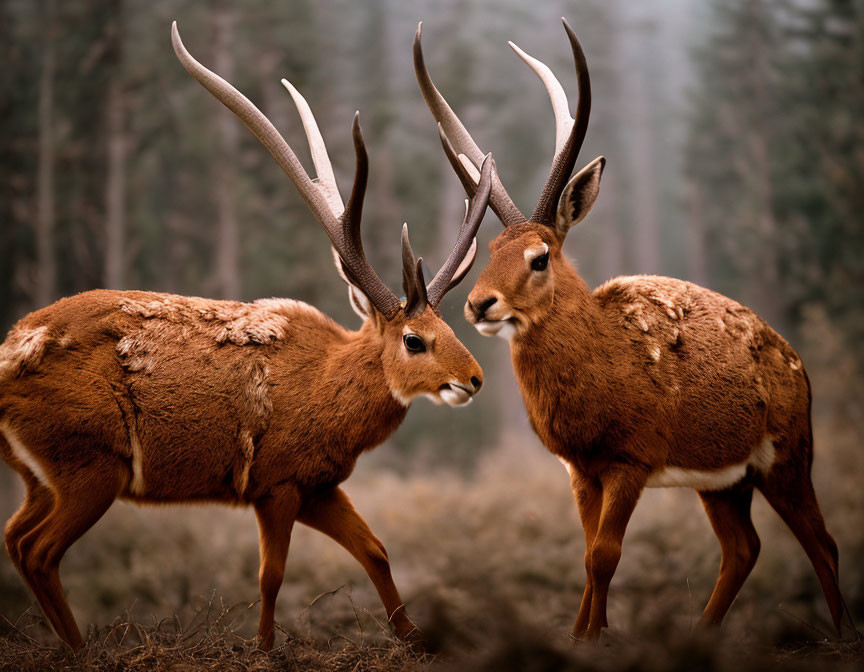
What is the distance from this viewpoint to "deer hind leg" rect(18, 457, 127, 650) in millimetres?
4473

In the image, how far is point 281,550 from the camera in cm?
481

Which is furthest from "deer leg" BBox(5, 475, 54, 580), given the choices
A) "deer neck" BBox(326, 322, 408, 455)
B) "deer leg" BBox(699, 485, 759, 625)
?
"deer leg" BBox(699, 485, 759, 625)

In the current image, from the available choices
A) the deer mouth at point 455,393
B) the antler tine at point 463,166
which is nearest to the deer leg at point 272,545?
the deer mouth at point 455,393

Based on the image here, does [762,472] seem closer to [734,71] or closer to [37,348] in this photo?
[37,348]

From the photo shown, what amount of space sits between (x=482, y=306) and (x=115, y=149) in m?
12.8

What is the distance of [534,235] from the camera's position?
16.2 feet

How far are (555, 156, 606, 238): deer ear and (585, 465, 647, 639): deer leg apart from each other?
64.2 inches

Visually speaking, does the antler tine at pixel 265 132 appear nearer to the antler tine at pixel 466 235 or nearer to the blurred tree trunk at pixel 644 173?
the antler tine at pixel 466 235

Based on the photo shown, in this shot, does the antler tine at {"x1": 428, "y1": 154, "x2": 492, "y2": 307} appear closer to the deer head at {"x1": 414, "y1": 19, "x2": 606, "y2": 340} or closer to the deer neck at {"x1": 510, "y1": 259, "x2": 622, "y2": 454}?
the deer head at {"x1": 414, "y1": 19, "x2": 606, "y2": 340}

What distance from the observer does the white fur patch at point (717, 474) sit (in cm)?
485

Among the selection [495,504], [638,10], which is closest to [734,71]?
[638,10]

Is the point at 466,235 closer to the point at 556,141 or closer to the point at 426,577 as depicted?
the point at 556,141

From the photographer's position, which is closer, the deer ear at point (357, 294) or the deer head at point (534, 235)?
the deer head at point (534, 235)

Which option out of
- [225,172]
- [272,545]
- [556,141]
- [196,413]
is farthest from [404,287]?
[225,172]
